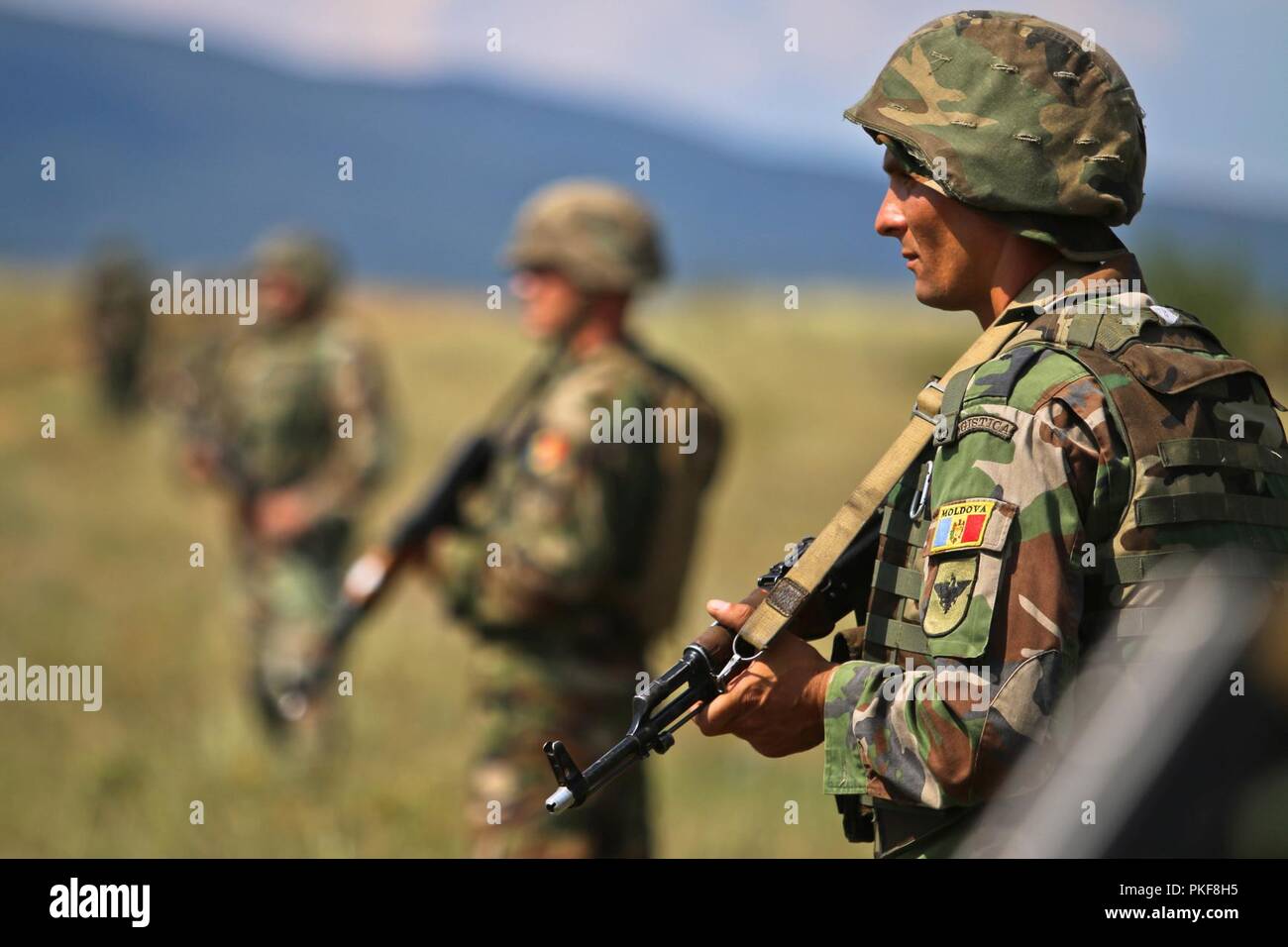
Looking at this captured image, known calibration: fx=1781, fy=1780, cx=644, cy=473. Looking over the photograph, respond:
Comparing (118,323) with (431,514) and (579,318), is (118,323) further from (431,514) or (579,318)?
(579,318)

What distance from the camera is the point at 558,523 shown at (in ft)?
19.4

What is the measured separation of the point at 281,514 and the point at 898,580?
7531 millimetres

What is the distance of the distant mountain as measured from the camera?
75125 mm

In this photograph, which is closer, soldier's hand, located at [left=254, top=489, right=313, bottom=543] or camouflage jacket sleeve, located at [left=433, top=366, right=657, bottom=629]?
camouflage jacket sleeve, located at [left=433, top=366, right=657, bottom=629]

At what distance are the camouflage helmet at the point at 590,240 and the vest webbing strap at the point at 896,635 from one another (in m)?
3.55

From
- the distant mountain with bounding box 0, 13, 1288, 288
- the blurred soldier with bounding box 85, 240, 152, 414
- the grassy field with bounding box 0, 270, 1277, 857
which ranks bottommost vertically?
the grassy field with bounding box 0, 270, 1277, 857

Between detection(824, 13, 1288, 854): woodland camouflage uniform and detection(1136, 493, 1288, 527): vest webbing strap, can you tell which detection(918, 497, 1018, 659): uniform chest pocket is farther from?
detection(1136, 493, 1288, 527): vest webbing strap

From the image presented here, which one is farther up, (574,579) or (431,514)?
(431,514)

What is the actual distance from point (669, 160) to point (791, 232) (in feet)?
66.3

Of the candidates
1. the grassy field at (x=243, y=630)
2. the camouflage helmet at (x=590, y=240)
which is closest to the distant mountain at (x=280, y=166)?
the grassy field at (x=243, y=630)

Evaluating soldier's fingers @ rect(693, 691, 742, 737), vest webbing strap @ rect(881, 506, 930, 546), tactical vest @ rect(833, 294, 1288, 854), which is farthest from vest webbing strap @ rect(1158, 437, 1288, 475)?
soldier's fingers @ rect(693, 691, 742, 737)

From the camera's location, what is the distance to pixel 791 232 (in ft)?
247

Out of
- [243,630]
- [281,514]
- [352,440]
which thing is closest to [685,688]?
[352,440]
